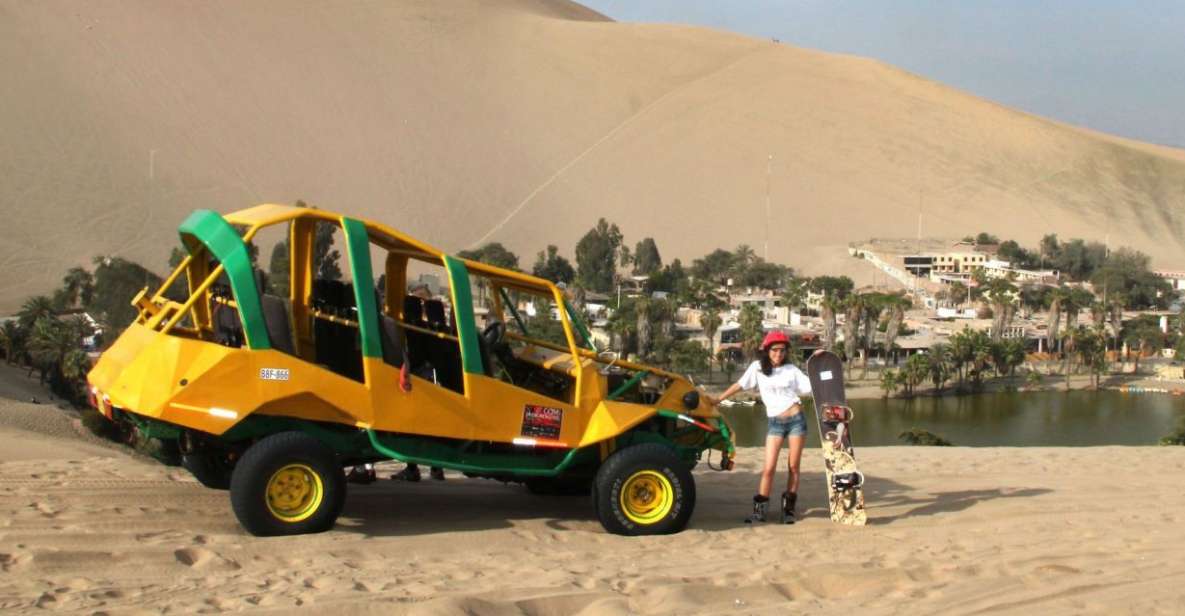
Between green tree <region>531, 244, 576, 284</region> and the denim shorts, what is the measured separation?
6560 cm

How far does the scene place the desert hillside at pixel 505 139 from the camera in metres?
77.4

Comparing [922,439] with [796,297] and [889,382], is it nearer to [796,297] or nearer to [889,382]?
[889,382]

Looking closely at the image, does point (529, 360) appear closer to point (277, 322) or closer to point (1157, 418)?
point (277, 322)

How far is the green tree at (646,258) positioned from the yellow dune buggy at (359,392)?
74.7 m

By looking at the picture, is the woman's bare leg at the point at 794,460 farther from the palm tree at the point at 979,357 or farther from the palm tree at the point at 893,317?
the palm tree at the point at 893,317

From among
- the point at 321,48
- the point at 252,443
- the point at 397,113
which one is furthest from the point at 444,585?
the point at 321,48

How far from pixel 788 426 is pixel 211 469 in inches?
172

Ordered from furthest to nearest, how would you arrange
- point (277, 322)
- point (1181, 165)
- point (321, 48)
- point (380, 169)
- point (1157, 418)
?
point (1181, 165)
point (321, 48)
point (380, 169)
point (1157, 418)
point (277, 322)

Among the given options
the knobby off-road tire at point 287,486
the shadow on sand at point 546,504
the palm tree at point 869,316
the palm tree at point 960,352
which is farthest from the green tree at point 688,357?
the knobby off-road tire at point 287,486

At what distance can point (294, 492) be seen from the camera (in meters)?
7.89

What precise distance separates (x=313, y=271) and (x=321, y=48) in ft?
339

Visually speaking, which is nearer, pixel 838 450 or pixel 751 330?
pixel 838 450

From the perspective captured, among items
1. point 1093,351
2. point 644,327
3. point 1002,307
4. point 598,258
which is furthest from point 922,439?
point 598,258

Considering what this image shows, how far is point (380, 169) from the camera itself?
93188 mm
